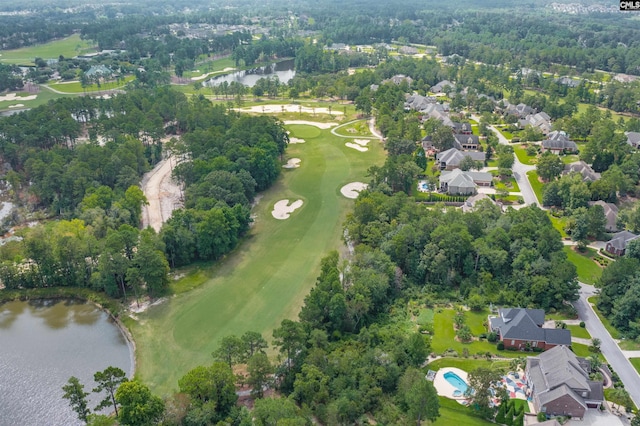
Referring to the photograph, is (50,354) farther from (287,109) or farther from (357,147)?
(287,109)

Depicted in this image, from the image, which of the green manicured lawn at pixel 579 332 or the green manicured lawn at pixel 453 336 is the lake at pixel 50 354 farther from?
the green manicured lawn at pixel 579 332

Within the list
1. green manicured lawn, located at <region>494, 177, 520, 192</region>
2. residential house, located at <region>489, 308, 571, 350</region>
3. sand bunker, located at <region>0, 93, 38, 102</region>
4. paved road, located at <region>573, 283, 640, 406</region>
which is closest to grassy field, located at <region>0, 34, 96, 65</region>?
sand bunker, located at <region>0, 93, 38, 102</region>

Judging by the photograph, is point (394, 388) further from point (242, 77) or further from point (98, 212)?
point (242, 77)

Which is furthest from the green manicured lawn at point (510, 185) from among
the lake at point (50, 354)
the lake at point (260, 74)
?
the lake at point (260, 74)

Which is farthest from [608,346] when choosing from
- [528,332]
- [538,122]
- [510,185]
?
[538,122]

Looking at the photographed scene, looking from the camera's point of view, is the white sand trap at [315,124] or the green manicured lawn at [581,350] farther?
the white sand trap at [315,124]

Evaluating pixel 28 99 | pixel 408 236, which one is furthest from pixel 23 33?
pixel 408 236
